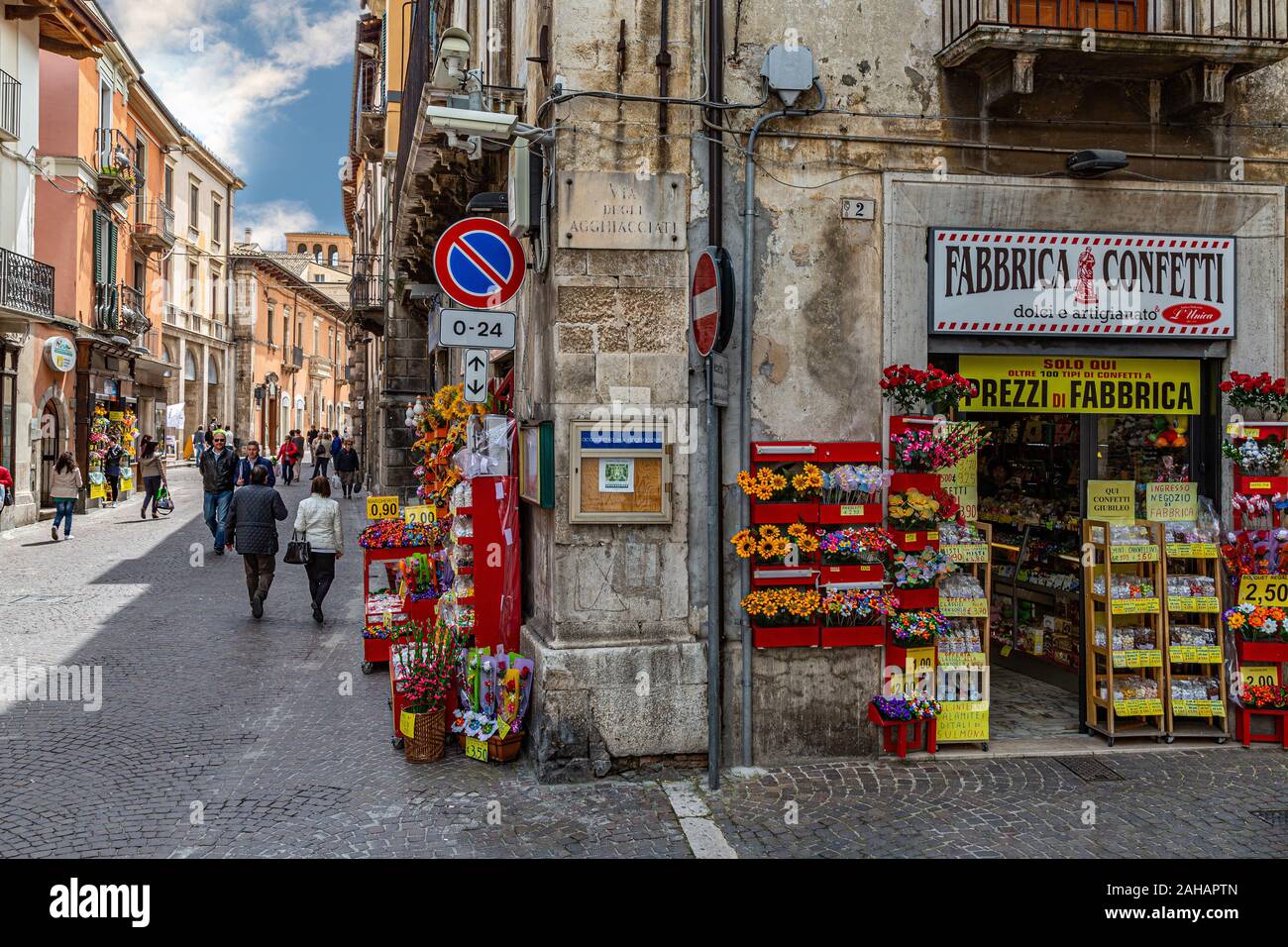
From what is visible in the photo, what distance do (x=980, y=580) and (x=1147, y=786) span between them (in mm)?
1661

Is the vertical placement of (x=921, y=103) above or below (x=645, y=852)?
above

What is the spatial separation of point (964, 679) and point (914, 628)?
22.7 inches

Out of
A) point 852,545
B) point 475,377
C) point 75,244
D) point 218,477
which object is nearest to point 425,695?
point 475,377

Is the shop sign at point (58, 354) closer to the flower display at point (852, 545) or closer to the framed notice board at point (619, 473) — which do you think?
the framed notice board at point (619, 473)

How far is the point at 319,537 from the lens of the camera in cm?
1067

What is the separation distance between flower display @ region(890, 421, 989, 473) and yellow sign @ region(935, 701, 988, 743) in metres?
1.60

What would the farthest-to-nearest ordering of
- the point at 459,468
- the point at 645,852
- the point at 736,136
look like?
the point at 459,468, the point at 736,136, the point at 645,852

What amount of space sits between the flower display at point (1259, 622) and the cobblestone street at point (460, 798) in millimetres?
775

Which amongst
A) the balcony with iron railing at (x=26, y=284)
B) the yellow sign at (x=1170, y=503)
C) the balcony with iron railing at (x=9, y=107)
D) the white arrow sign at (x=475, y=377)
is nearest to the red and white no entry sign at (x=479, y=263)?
the white arrow sign at (x=475, y=377)

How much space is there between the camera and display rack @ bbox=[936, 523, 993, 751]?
6.63m

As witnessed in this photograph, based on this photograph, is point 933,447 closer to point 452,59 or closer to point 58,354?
point 452,59

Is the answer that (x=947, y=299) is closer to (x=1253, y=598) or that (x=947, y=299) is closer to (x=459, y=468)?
(x=1253, y=598)
